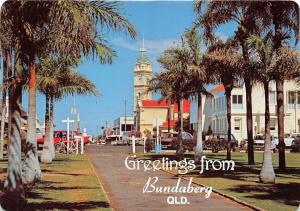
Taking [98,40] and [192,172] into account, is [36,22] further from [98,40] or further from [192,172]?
[192,172]

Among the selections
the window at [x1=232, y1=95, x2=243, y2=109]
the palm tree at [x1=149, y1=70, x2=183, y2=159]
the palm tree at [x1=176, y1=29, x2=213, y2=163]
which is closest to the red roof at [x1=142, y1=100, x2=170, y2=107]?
the palm tree at [x1=176, y1=29, x2=213, y2=163]

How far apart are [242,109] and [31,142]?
2525 centimetres

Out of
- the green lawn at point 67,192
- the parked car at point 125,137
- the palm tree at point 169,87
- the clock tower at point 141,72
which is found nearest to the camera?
the clock tower at point 141,72

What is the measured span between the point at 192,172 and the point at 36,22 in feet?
14.3

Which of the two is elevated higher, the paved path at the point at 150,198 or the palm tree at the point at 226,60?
the palm tree at the point at 226,60

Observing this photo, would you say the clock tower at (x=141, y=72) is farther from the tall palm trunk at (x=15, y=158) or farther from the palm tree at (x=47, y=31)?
the tall palm trunk at (x=15, y=158)

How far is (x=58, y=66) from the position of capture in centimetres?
2100

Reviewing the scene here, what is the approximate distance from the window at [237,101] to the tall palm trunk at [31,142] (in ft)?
74.0

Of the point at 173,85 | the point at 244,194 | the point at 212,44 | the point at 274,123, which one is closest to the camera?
the point at 244,194

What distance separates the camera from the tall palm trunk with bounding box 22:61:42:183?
1811 cm

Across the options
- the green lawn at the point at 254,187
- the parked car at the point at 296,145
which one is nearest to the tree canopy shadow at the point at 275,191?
the green lawn at the point at 254,187

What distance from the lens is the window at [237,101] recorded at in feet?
132

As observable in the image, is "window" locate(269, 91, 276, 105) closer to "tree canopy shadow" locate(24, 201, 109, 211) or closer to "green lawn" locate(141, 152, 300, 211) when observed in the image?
"green lawn" locate(141, 152, 300, 211)

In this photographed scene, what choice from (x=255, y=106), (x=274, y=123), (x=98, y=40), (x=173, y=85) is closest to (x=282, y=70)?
(x=98, y=40)
